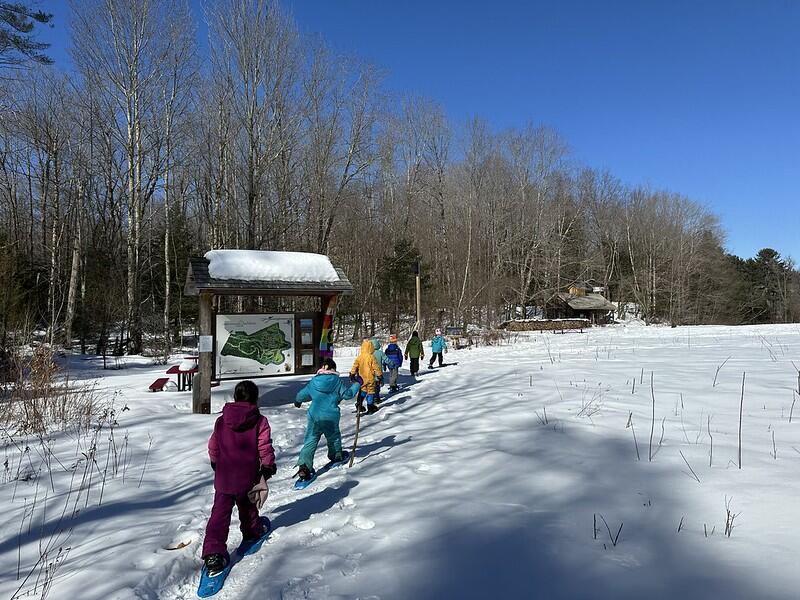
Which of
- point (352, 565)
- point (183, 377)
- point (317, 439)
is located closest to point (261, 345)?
point (183, 377)

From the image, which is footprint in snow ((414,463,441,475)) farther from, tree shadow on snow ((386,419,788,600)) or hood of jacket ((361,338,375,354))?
hood of jacket ((361,338,375,354))

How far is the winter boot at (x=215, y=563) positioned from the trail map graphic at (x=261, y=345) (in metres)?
6.42

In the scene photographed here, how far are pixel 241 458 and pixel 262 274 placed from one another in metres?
6.02

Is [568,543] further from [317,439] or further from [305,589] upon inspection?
[317,439]

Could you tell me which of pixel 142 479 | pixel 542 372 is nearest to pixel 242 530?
pixel 142 479

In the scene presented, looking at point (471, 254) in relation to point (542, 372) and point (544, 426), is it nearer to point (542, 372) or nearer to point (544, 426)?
point (542, 372)

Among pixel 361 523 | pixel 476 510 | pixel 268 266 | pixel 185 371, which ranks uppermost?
pixel 268 266

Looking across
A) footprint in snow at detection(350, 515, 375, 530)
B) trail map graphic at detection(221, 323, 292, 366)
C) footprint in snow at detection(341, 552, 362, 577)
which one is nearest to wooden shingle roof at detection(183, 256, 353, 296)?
trail map graphic at detection(221, 323, 292, 366)

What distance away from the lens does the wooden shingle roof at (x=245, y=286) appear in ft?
28.5

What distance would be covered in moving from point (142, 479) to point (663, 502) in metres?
5.34

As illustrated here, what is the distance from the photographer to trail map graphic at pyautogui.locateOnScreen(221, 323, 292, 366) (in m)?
9.49

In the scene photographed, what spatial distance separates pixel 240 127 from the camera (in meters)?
24.1

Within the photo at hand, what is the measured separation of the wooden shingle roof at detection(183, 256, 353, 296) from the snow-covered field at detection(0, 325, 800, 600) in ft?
8.30

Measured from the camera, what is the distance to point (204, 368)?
8.90 meters
